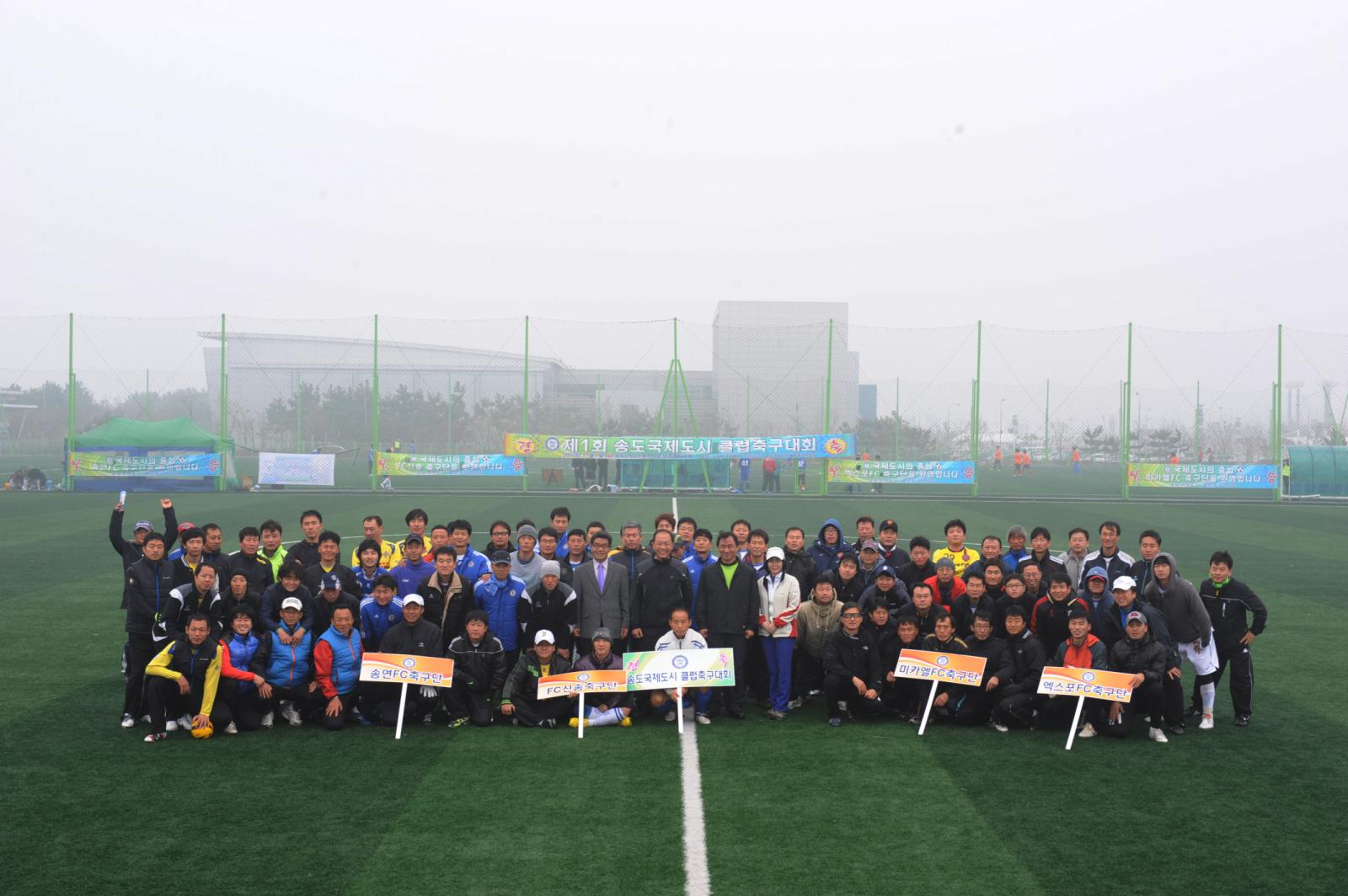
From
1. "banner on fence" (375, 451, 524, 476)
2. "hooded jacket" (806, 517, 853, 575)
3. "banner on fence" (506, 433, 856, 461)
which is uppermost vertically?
"banner on fence" (506, 433, 856, 461)

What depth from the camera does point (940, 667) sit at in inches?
323

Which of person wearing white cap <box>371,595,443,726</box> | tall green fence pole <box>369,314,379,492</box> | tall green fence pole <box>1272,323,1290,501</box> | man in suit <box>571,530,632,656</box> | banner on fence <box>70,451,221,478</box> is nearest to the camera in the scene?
person wearing white cap <box>371,595,443,726</box>

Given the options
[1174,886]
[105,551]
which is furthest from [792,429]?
[1174,886]

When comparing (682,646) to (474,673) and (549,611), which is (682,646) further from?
(474,673)

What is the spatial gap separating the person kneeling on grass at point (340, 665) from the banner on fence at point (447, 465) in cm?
2497

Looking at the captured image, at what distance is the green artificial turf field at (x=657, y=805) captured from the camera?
17.5 ft

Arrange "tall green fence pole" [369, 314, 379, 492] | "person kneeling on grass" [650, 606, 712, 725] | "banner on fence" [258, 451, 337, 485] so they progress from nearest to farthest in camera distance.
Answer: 1. "person kneeling on grass" [650, 606, 712, 725]
2. "banner on fence" [258, 451, 337, 485]
3. "tall green fence pole" [369, 314, 379, 492]

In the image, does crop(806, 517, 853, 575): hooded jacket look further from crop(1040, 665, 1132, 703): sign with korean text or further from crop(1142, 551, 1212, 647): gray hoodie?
crop(1142, 551, 1212, 647): gray hoodie

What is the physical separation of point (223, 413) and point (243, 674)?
29301mm

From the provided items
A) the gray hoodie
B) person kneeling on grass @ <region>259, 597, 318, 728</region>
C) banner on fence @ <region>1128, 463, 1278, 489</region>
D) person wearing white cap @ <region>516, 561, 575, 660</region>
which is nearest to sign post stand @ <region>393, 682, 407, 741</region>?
A: person kneeling on grass @ <region>259, 597, 318, 728</region>

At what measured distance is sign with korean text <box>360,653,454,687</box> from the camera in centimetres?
799

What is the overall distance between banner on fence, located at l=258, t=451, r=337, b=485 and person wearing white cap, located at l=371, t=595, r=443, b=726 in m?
26.1

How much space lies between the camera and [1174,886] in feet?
17.2

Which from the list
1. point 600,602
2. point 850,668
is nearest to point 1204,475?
point 850,668
